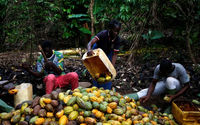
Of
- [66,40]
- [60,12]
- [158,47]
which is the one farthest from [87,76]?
[66,40]

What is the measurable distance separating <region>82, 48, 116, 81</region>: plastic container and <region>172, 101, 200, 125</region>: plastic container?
3.47 ft

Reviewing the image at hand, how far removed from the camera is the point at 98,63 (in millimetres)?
2572

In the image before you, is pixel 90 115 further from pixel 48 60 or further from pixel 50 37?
pixel 50 37

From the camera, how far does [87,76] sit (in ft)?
14.1

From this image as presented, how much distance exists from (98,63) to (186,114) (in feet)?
4.51

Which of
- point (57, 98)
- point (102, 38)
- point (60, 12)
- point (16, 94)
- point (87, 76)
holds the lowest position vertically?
point (87, 76)

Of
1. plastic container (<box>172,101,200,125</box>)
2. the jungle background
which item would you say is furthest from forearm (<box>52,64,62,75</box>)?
plastic container (<box>172,101,200,125</box>)

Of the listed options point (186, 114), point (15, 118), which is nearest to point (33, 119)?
point (15, 118)

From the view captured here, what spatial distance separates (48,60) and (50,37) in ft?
16.0

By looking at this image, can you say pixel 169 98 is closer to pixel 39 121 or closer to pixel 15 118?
pixel 39 121

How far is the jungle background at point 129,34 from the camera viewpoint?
3953 millimetres

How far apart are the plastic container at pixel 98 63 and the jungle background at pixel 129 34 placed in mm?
1358

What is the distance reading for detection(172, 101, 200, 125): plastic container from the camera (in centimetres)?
237

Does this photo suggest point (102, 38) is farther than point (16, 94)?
Yes
